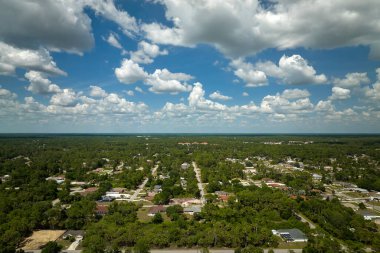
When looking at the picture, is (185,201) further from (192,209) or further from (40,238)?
(40,238)

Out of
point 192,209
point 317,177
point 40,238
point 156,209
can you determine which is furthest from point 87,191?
point 317,177

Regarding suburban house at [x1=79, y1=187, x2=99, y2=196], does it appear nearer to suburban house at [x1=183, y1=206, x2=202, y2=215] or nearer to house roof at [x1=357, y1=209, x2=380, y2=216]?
suburban house at [x1=183, y1=206, x2=202, y2=215]

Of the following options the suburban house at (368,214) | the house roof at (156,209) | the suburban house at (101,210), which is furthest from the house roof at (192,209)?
the suburban house at (368,214)

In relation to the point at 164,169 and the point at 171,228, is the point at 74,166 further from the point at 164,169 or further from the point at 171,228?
the point at 171,228

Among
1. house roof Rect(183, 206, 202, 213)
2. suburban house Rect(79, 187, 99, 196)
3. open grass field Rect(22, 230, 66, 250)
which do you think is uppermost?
house roof Rect(183, 206, 202, 213)

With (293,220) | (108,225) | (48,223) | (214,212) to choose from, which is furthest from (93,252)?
(293,220)

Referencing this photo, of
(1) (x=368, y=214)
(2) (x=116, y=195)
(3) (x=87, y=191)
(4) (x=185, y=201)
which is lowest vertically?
(1) (x=368, y=214)

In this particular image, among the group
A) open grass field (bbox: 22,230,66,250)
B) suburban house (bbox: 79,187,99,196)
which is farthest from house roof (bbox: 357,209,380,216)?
suburban house (bbox: 79,187,99,196)

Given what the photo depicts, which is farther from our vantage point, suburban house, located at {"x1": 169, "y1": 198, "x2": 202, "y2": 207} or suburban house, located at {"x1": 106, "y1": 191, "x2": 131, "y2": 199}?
suburban house, located at {"x1": 106, "y1": 191, "x2": 131, "y2": 199}
